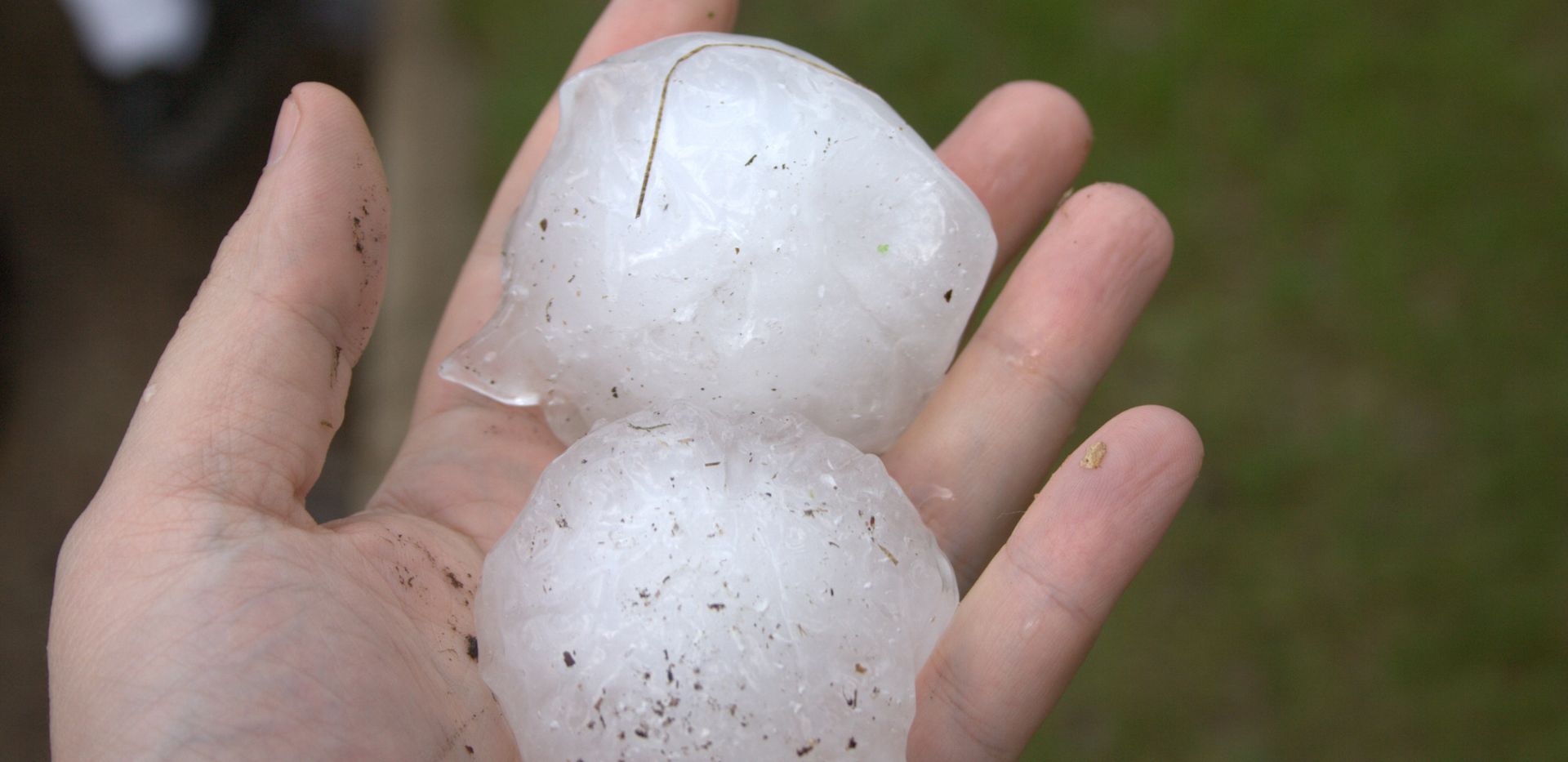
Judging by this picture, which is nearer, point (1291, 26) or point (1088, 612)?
point (1088, 612)

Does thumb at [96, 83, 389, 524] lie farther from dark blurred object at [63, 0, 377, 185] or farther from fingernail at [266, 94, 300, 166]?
dark blurred object at [63, 0, 377, 185]

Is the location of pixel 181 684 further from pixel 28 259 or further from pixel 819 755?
pixel 28 259

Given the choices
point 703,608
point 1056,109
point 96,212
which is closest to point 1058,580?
point 703,608

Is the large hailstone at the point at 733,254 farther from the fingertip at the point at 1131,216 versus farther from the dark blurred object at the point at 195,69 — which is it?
the dark blurred object at the point at 195,69

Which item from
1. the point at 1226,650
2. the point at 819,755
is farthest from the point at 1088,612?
the point at 1226,650

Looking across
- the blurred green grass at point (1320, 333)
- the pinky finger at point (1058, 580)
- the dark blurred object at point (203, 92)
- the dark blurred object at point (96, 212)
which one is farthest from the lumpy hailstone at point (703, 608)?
the dark blurred object at point (203, 92)

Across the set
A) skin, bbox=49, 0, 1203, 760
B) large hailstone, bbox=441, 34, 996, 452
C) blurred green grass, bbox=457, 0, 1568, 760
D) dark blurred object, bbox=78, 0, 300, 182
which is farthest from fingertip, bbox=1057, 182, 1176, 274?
dark blurred object, bbox=78, 0, 300, 182

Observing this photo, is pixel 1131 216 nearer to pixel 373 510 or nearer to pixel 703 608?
pixel 703 608

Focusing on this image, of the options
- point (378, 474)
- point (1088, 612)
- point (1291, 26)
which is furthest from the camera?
point (1291, 26)
